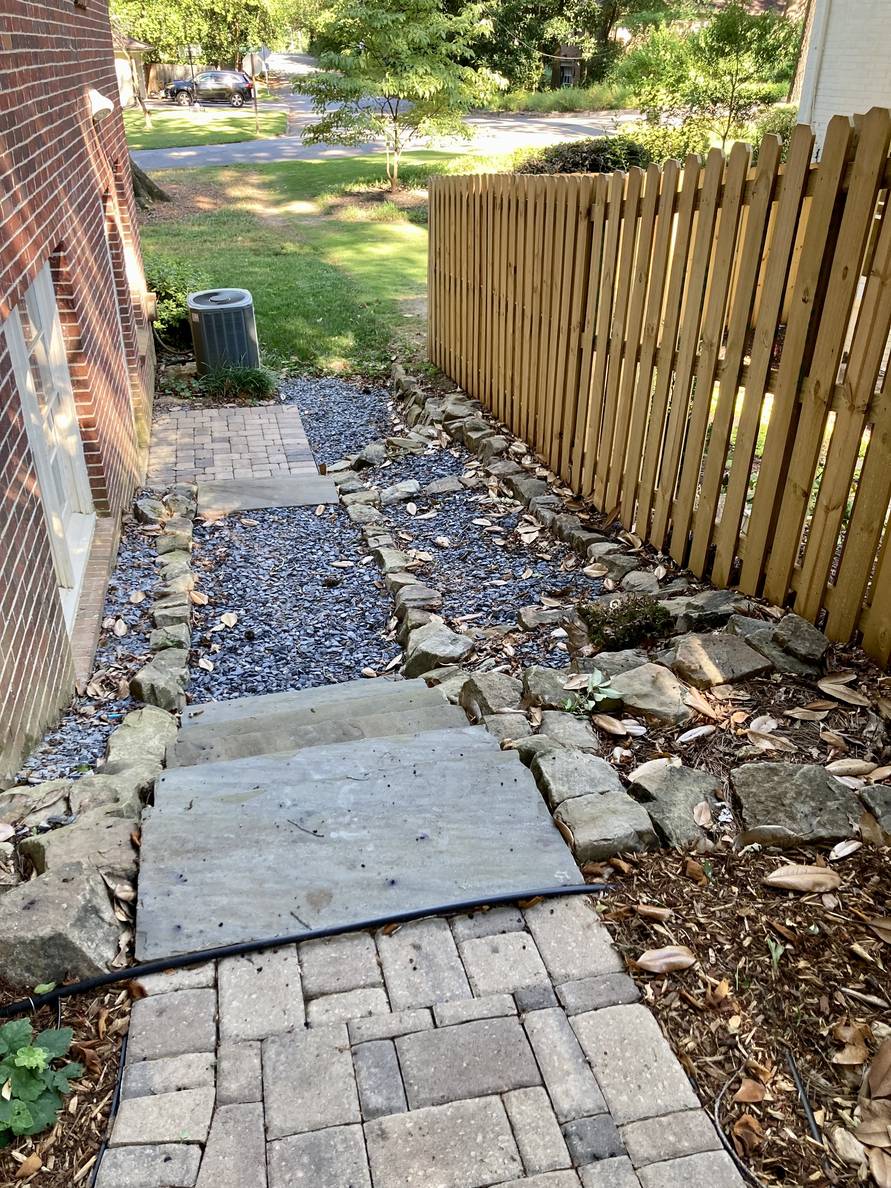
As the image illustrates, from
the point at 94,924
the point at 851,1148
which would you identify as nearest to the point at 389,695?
the point at 94,924

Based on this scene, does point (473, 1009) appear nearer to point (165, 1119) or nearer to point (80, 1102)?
point (165, 1119)

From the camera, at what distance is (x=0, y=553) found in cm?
330

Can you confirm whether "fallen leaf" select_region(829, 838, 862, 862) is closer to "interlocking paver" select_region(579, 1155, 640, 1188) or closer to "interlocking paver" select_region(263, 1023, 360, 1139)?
"interlocking paver" select_region(579, 1155, 640, 1188)

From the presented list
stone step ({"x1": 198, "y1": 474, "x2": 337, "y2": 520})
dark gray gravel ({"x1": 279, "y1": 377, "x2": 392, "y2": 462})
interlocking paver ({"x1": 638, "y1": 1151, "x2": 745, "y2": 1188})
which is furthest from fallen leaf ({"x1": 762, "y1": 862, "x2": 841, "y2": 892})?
dark gray gravel ({"x1": 279, "y1": 377, "x2": 392, "y2": 462})

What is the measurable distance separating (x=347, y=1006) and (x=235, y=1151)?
40cm

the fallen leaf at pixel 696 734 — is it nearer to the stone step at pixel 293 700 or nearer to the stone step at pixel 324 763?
the stone step at pixel 324 763

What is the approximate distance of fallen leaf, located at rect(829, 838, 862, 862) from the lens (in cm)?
255

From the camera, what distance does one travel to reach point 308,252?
15.3 meters

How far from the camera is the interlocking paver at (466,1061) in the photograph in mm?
1924

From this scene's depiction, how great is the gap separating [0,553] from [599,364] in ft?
11.2

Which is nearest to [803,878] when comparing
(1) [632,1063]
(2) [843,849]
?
(2) [843,849]

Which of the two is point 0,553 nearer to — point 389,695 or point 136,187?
point 389,695

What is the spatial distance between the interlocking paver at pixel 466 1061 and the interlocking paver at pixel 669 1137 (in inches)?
8.7

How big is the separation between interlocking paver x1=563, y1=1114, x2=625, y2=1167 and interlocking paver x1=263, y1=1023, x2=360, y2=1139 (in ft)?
1.43
